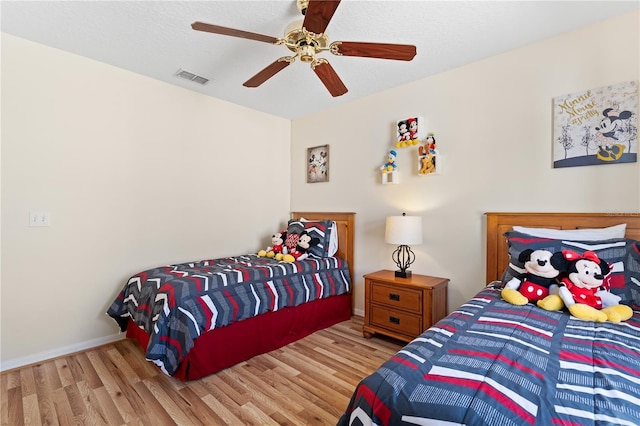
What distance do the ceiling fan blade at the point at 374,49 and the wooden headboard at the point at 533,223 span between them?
1466 millimetres

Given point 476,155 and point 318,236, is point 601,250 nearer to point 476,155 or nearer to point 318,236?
point 476,155

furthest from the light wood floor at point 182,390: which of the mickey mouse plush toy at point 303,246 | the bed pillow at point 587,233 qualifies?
the bed pillow at point 587,233

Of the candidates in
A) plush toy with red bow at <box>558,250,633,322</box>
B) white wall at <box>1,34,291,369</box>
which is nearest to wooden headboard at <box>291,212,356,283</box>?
white wall at <box>1,34,291,369</box>

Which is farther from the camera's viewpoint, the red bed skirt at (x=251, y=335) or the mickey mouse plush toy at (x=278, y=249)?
the mickey mouse plush toy at (x=278, y=249)

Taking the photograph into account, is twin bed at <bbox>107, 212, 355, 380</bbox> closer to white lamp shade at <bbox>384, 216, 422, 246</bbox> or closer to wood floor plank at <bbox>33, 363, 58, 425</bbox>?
wood floor plank at <bbox>33, 363, 58, 425</bbox>

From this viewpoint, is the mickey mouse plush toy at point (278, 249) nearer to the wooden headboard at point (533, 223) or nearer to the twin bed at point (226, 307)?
the twin bed at point (226, 307)

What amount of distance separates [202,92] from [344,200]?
195cm

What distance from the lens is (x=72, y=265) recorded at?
2.47 meters

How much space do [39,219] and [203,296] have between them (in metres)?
1.46

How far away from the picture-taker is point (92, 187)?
2557 millimetres

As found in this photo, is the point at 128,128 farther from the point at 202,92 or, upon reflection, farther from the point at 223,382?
the point at 223,382

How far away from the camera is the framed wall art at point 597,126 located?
191cm

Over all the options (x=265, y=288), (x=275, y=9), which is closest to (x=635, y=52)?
(x=275, y=9)

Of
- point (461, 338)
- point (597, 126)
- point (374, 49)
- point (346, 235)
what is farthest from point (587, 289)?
point (346, 235)
